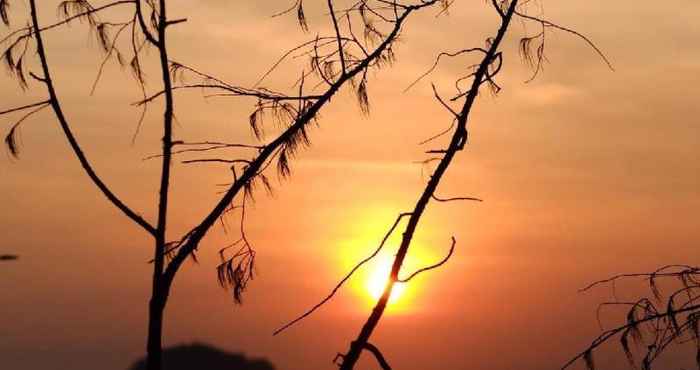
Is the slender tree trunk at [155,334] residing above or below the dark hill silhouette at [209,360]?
below

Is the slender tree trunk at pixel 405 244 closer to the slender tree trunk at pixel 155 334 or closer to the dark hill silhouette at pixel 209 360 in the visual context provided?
the slender tree trunk at pixel 155 334

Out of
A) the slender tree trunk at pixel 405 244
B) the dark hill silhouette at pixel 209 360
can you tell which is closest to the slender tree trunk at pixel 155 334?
the slender tree trunk at pixel 405 244

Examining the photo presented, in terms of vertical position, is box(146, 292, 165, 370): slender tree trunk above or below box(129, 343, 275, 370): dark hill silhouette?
below

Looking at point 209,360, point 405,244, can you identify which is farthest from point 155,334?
point 209,360

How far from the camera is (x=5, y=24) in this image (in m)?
3.95

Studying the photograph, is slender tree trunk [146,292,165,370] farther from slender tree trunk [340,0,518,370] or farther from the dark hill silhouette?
the dark hill silhouette

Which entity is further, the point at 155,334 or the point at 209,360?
the point at 209,360

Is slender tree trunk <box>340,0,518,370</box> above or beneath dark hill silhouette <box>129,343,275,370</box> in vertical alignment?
beneath

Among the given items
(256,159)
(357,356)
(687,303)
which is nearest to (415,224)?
(357,356)

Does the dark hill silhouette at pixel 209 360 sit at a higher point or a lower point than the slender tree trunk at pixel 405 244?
higher

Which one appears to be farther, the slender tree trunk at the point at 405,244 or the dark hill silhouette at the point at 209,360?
the dark hill silhouette at the point at 209,360

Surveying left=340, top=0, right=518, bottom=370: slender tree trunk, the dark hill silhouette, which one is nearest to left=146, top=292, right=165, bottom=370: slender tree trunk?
left=340, top=0, right=518, bottom=370: slender tree trunk

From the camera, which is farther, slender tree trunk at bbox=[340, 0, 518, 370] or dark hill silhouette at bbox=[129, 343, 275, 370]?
dark hill silhouette at bbox=[129, 343, 275, 370]

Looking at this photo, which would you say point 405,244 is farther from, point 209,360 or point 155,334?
point 209,360
